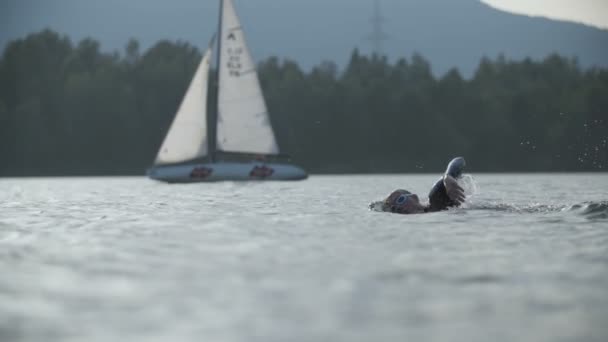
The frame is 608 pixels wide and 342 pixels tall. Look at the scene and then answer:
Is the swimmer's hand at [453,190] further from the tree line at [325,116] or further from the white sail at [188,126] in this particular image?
the tree line at [325,116]

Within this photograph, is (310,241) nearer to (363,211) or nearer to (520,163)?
(363,211)

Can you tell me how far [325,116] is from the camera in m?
112

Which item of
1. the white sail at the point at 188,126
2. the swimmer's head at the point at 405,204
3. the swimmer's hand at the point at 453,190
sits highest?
the white sail at the point at 188,126

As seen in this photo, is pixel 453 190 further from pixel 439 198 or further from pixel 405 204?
pixel 405 204

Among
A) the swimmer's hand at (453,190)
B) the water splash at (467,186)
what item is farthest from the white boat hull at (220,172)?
the swimmer's hand at (453,190)

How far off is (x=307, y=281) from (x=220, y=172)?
42.4m

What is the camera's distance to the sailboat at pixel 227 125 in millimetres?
51125

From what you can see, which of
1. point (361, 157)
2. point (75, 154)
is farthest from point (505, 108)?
point (75, 154)

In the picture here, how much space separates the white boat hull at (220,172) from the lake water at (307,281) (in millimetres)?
33815

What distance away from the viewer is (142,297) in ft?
25.2

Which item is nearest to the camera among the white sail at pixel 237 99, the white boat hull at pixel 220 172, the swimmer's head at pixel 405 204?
the swimmer's head at pixel 405 204

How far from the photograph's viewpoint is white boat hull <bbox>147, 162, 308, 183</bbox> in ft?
164

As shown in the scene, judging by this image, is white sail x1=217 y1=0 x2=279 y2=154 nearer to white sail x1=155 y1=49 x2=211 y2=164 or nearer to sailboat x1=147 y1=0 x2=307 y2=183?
sailboat x1=147 y1=0 x2=307 y2=183

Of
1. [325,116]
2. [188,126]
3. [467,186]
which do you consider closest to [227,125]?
[188,126]
